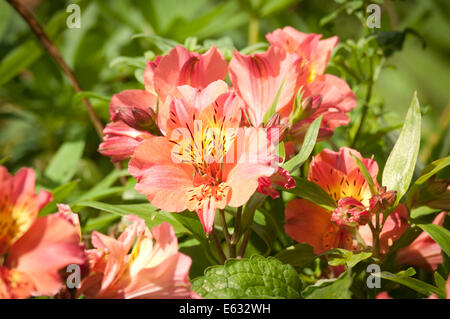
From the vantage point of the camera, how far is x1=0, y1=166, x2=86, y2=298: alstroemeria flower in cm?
34

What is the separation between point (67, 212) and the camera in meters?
0.42

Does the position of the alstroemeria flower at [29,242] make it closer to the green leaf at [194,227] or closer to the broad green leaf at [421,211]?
the green leaf at [194,227]

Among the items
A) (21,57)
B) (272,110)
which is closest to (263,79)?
(272,110)

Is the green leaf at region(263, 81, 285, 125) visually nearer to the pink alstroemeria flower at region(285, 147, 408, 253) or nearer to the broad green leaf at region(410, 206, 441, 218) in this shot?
the pink alstroemeria flower at region(285, 147, 408, 253)

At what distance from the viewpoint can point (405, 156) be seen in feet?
1.60

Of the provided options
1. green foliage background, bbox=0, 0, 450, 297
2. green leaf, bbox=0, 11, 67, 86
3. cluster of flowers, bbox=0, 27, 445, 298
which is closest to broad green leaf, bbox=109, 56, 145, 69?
green foliage background, bbox=0, 0, 450, 297

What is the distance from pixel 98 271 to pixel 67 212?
0.05m

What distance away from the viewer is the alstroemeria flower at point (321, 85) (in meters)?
0.53

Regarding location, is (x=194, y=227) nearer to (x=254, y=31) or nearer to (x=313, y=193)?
(x=313, y=193)

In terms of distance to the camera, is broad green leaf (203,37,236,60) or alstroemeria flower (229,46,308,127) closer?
alstroemeria flower (229,46,308,127)

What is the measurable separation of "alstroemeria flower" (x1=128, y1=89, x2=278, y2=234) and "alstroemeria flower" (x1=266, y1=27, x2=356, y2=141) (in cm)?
8

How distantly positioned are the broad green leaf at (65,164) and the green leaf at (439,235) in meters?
0.55

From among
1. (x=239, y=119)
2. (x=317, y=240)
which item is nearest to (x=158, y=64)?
(x=239, y=119)

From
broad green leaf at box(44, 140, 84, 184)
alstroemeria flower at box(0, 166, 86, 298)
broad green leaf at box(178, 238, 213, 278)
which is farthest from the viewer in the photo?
broad green leaf at box(44, 140, 84, 184)
